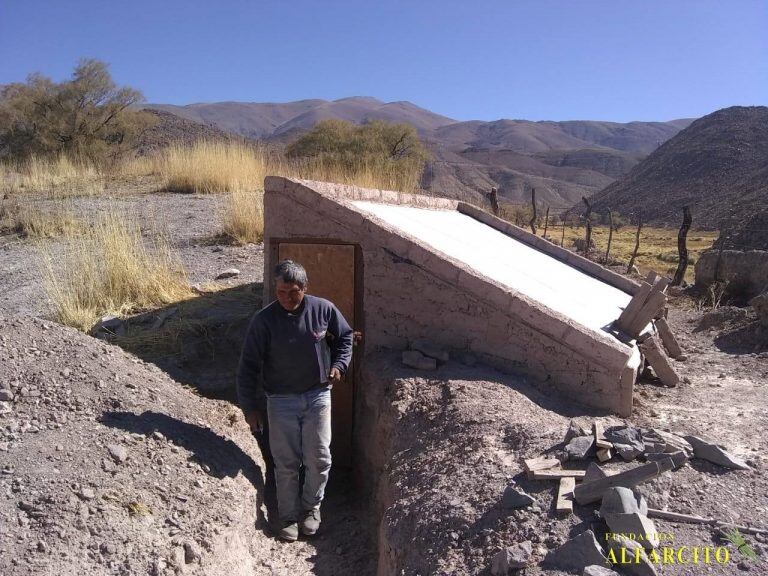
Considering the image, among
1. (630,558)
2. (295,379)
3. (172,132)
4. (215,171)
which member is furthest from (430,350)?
(172,132)

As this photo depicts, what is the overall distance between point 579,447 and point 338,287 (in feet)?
8.10

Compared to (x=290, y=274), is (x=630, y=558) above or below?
Result: below

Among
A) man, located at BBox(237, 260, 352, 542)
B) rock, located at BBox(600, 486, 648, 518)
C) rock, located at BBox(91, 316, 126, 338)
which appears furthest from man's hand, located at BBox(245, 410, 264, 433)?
rock, located at BBox(91, 316, 126, 338)

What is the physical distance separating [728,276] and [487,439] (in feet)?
28.1

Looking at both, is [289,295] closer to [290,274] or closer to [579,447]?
[290,274]

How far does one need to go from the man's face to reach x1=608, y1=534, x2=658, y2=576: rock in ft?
7.18

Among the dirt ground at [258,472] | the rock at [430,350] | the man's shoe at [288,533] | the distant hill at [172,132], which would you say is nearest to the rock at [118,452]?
the dirt ground at [258,472]

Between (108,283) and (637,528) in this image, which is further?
(108,283)

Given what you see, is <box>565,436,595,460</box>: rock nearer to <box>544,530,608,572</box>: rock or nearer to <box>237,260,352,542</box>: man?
<box>544,530,608,572</box>: rock

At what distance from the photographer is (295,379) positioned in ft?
13.1

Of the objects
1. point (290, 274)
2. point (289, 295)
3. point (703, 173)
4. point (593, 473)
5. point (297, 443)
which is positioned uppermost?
point (290, 274)

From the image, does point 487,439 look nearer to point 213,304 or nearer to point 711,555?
point 711,555

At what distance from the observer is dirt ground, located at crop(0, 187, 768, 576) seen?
3004 mm

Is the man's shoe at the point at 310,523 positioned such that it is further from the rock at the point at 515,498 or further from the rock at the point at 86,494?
the rock at the point at 515,498
